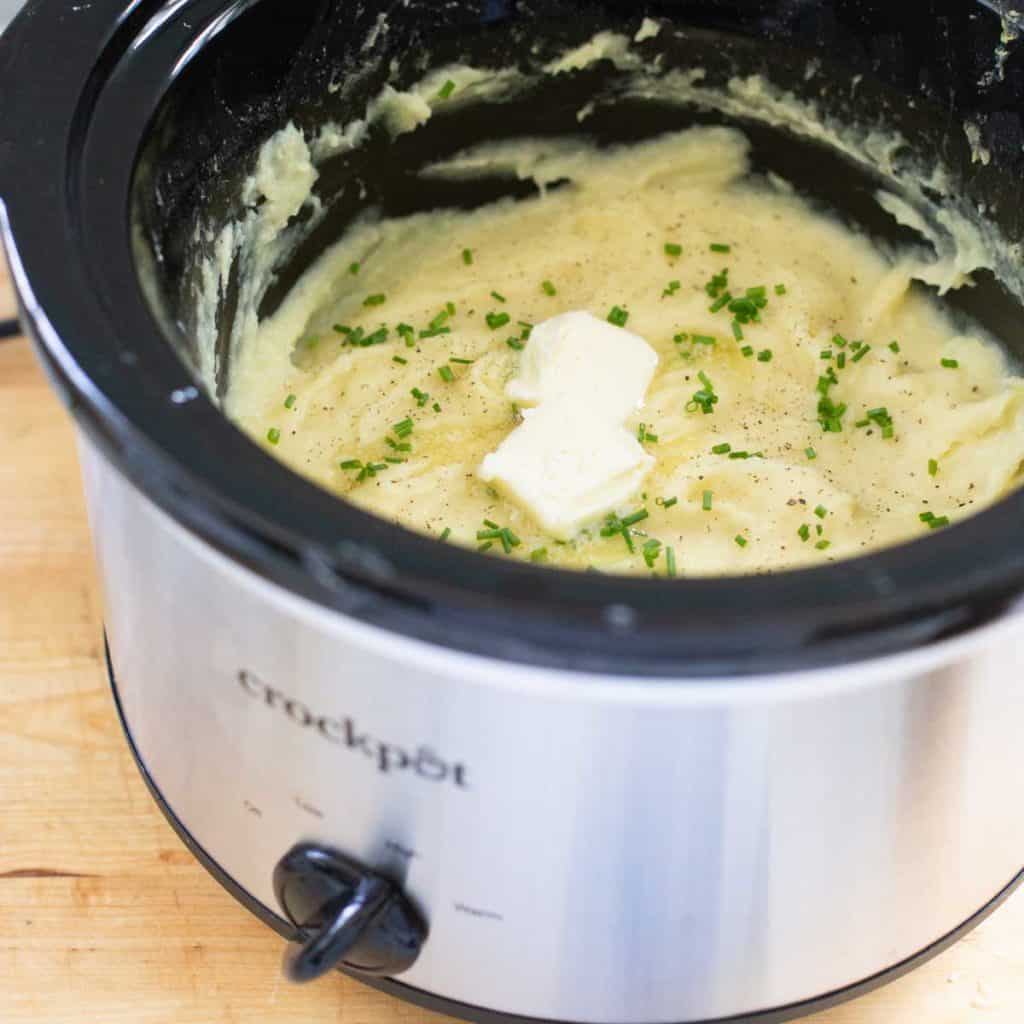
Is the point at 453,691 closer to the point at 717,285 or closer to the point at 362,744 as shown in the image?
the point at 362,744

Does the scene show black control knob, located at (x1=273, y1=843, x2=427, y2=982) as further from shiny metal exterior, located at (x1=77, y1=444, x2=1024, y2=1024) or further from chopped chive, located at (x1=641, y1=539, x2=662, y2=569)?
chopped chive, located at (x1=641, y1=539, x2=662, y2=569)

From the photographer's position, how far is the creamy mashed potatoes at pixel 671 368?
1.11 m

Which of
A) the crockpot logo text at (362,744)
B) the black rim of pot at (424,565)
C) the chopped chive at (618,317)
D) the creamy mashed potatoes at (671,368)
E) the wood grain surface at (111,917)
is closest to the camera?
the black rim of pot at (424,565)

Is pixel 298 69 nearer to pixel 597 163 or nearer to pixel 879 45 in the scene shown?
pixel 597 163

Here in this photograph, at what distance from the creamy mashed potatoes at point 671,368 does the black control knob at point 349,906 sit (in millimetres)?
307

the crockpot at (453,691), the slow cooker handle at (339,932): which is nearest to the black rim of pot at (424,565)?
the crockpot at (453,691)

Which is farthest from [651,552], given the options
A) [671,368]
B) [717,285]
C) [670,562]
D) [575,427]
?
[717,285]

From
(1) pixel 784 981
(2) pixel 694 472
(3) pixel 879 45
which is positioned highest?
(3) pixel 879 45

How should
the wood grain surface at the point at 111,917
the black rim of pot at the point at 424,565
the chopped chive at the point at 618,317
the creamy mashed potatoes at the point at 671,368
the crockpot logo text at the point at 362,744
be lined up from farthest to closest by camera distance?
the chopped chive at the point at 618,317 < the creamy mashed potatoes at the point at 671,368 < the wood grain surface at the point at 111,917 < the crockpot logo text at the point at 362,744 < the black rim of pot at the point at 424,565

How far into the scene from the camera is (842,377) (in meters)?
1.25

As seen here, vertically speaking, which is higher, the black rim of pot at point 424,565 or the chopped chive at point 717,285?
the black rim of pot at point 424,565

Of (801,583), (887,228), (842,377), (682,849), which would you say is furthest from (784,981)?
(887,228)

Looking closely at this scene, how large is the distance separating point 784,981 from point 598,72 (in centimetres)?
79

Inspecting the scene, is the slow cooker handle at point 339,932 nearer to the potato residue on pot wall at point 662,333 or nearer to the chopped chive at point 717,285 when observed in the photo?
the potato residue on pot wall at point 662,333
